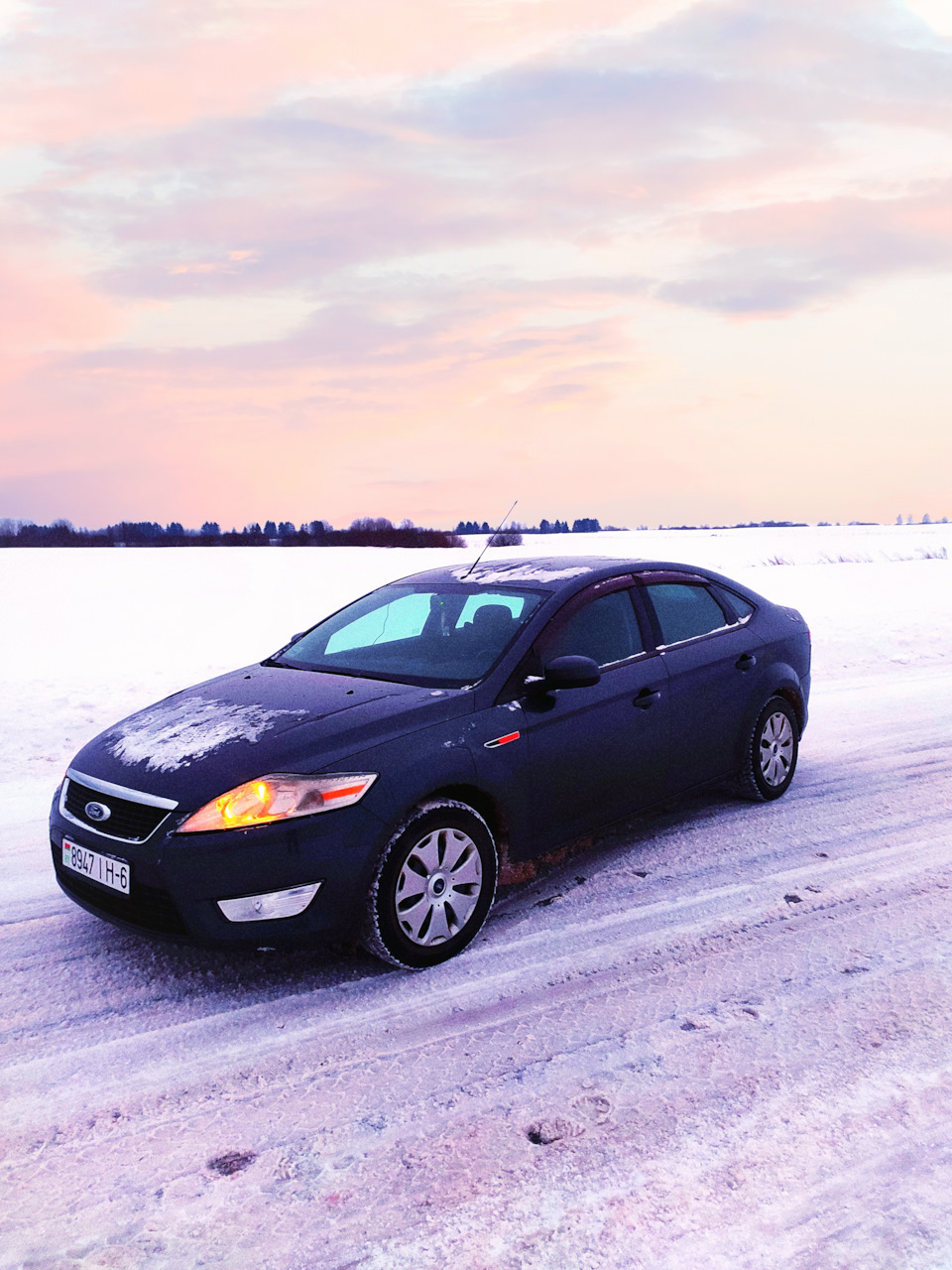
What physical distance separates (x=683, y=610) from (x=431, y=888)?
247cm

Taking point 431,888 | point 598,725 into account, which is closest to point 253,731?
point 431,888

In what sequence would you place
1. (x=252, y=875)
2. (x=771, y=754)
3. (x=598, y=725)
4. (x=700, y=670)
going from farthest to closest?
(x=771, y=754), (x=700, y=670), (x=598, y=725), (x=252, y=875)

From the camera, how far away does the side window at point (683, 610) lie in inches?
205

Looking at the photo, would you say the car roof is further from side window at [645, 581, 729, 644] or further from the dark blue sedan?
side window at [645, 581, 729, 644]

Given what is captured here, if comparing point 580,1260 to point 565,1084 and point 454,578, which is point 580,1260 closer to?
point 565,1084

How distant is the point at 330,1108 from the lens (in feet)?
9.44

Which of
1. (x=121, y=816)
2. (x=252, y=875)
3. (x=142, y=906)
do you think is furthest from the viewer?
(x=121, y=816)

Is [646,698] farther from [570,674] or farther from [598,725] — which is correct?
[570,674]

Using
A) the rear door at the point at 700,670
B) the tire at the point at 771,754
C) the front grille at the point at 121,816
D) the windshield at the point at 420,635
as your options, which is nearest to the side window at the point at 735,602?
the rear door at the point at 700,670

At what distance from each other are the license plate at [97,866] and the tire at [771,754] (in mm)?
3643

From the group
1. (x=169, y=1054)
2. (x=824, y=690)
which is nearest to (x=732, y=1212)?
(x=169, y=1054)

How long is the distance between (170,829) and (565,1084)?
5.45 ft

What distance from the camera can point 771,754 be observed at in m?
5.80

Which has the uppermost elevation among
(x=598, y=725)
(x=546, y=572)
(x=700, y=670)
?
(x=546, y=572)
